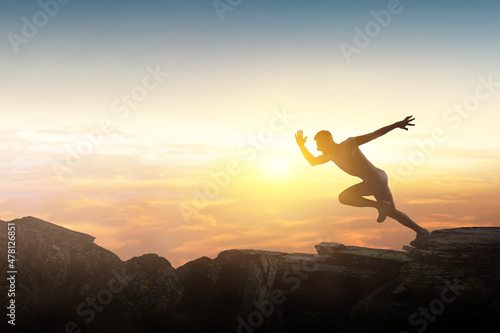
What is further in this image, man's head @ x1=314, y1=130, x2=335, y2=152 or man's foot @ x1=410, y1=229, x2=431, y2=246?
man's foot @ x1=410, y1=229, x2=431, y2=246

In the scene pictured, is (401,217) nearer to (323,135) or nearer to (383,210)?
(383,210)

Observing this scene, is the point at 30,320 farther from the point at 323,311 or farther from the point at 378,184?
the point at 378,184

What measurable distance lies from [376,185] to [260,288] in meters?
7.74

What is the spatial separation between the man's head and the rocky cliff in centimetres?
617

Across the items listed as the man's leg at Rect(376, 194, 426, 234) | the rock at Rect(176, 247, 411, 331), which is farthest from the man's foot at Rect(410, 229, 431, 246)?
the rock at Rect(176, 247, 411, 331)

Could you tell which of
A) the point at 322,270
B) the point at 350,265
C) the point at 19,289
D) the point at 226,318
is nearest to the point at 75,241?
the point at 19,289

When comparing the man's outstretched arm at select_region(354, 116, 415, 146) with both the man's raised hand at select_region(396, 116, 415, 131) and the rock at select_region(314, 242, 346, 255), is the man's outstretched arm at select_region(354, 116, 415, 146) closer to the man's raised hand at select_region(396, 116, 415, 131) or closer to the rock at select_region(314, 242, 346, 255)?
the man's raised hand at select_region(396, 116, 415, 131)

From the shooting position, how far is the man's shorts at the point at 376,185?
1977cm

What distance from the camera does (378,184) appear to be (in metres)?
19.8
